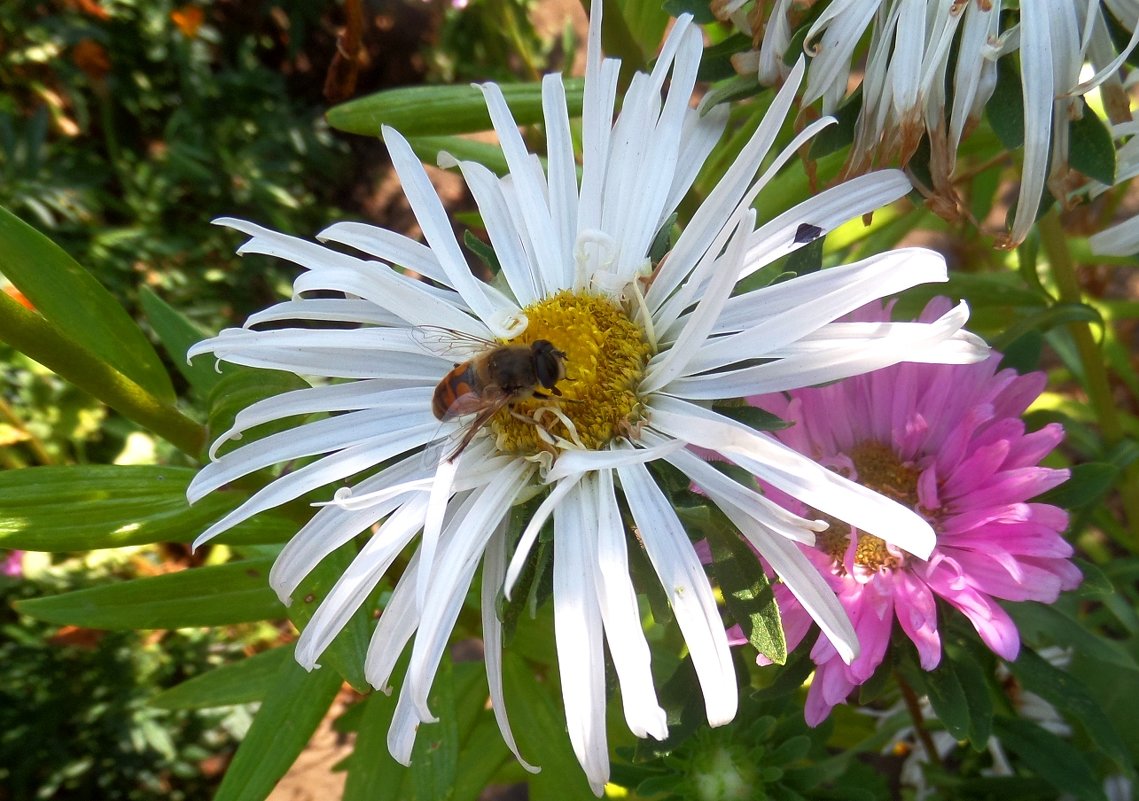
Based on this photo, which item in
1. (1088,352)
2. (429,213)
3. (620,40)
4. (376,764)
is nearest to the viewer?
(429,213)

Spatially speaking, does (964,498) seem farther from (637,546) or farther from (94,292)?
(94,292)

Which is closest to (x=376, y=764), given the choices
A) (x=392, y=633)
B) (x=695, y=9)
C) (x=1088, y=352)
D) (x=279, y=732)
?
(x=279, y=732)

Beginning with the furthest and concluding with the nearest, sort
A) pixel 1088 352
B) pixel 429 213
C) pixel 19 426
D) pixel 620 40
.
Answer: pixel 19 426 → pixel 1088 352 → pixel 620 40 → pixel 429 213

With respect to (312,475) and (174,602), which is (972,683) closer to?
(312,475)

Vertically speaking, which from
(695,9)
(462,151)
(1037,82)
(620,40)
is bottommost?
(1037,82)

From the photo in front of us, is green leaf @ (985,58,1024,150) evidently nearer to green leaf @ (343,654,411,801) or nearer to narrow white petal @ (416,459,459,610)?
narrow white petal @ (416,459,459,610)

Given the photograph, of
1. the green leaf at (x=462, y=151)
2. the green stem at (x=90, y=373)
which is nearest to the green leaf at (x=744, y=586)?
the green stem at (x=90, y=373)
